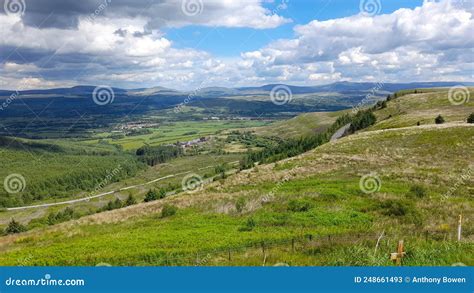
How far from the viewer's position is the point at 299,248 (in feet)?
59.2

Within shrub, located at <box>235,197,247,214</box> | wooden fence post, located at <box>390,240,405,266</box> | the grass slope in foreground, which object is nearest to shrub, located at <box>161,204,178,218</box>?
the grass slope in foreground

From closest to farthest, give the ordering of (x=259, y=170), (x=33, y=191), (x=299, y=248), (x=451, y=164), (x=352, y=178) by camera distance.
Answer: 1. (x=299, y=248)
2. (x=352, y=178)
3. (x=451, y=164)
4. (x=259, y=170)
5. (x=33, y=191)

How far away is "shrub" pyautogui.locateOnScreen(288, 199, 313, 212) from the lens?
31594 millimetres

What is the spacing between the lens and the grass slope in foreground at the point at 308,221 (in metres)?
16.7

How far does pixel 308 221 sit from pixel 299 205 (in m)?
5.03

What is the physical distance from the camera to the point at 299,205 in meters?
32.3

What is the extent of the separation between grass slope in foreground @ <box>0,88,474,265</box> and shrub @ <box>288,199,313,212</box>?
0.38ft

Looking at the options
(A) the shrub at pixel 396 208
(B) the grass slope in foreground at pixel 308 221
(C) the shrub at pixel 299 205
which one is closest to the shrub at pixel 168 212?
(B) the grass slope in foreground at pixel 308 221

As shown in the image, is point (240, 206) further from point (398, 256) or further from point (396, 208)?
point (398, 256)

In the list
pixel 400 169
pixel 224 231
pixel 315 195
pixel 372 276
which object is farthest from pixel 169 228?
pixel 400 169

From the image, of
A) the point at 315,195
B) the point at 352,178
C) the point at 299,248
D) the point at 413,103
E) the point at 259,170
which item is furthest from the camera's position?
the point at 413,103

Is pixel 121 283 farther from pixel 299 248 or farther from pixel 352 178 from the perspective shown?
pixel 352 178

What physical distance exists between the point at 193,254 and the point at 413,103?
471 feet

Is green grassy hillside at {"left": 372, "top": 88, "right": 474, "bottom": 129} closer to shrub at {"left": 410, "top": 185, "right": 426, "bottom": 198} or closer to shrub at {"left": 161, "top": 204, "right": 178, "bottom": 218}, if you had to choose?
shrub at {"left": 410, "top": 185, "right": 426, "bottom": 198}
